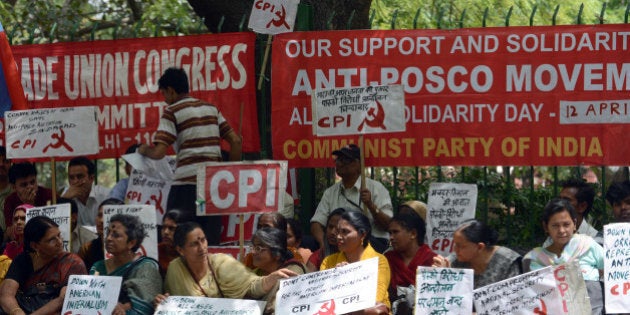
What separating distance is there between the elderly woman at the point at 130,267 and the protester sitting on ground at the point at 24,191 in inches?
69.4

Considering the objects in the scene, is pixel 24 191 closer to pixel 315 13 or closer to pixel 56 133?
pixel 56 133

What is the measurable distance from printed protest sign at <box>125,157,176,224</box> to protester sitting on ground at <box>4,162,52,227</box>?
0.70m

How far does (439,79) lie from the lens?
11.3 metres

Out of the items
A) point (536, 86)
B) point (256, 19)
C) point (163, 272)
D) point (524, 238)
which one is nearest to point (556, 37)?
point (536, 86)

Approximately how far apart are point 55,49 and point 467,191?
4145 millimetres

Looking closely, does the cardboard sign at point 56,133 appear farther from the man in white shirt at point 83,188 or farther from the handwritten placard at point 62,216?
the handwritten placard at point 62,216

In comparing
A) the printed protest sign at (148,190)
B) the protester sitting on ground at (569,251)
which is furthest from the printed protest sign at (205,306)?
the printed protest sign at (148,190)

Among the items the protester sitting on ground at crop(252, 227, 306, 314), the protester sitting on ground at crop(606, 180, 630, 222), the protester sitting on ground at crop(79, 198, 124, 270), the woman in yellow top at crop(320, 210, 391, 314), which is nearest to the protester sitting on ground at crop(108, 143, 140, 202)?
the protester sitting on ground at crop(79, 198, 124, 270)

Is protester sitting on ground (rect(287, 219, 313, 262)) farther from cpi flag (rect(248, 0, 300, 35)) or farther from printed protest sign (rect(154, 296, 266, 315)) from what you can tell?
cpi flag (rect(248, 0, 300, 35))

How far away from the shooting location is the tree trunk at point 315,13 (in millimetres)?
12164

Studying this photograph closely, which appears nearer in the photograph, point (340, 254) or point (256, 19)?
point (340, 254)

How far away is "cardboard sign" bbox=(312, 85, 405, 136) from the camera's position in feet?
34.8

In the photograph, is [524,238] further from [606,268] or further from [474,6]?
[474,6]

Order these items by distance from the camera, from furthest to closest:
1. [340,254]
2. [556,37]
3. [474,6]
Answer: [474,6] < [556,37] < [340,254]
